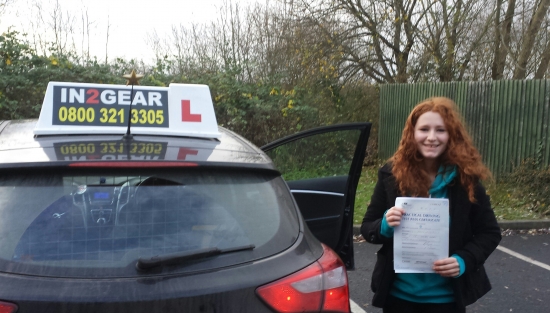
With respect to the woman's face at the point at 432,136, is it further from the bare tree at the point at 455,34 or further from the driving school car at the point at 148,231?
the bare tree at the point at 455,34

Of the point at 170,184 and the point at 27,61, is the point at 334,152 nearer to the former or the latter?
the point at 170,184

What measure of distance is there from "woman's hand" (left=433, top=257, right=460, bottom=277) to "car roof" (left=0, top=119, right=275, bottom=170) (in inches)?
34.1

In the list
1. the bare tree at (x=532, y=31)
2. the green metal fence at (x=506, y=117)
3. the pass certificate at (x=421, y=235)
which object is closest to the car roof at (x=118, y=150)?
the pass certificate at (x=421, y=235)

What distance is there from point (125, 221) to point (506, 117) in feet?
32.5

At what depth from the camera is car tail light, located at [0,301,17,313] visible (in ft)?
5.34

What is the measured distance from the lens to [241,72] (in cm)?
1238

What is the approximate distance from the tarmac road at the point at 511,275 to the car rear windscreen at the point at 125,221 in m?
2.87

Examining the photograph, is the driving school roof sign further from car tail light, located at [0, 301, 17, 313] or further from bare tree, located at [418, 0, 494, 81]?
bare tree, located at [418, 0, 494, 81]

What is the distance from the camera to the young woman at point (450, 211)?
95.7 inches

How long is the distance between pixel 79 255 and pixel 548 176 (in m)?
9.15

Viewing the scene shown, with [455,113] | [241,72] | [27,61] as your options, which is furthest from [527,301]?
[27,61]

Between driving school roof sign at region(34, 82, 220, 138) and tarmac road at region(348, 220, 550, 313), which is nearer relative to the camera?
driving school roof sign at region(34, 82, 220, 138)

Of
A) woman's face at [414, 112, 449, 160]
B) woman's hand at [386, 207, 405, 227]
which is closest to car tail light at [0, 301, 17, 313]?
woman's hand at [386, 207, 405, 227]

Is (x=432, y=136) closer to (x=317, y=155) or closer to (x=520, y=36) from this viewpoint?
(x=317, y=155)
